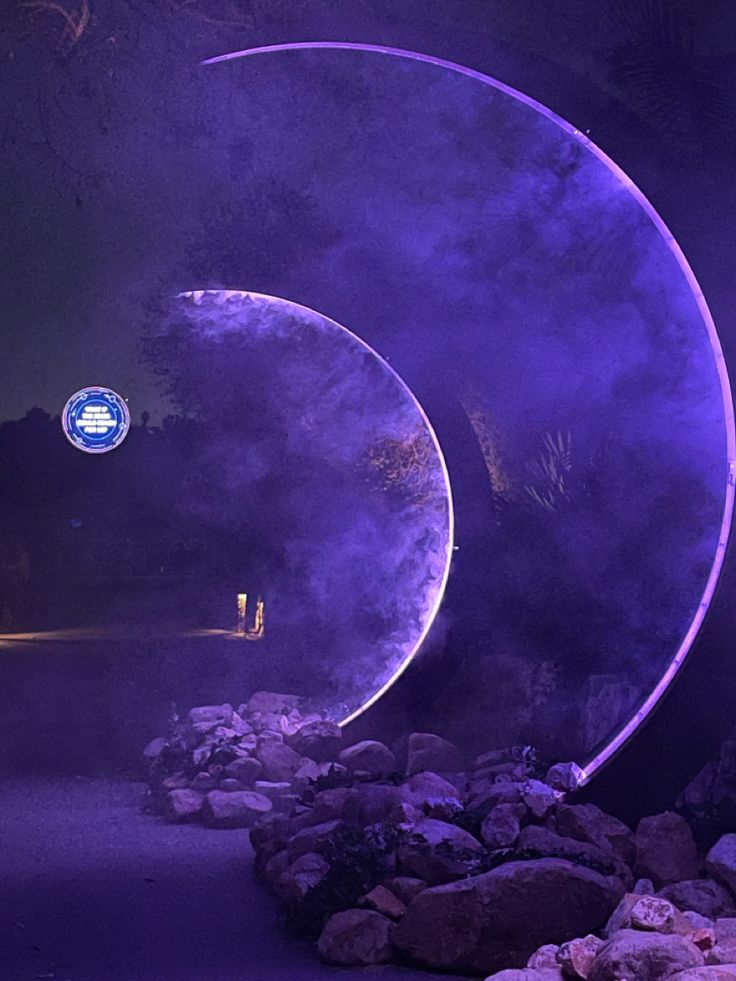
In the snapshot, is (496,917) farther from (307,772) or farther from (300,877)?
(307,772)

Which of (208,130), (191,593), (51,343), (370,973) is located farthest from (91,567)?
(370,973)

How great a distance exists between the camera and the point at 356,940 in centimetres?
302

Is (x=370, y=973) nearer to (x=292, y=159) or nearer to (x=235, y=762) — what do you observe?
(x=235, y=762)

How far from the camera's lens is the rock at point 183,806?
185 inches

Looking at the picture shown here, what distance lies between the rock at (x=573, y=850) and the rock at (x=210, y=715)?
2.42 metres

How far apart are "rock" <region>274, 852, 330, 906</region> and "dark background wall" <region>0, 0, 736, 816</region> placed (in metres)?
1.28

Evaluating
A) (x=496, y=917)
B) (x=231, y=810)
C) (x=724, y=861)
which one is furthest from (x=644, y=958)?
(x=231, y=810)

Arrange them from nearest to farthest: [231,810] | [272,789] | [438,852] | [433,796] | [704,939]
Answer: [704,939]
[438,852]
[433,796]
[231,810]
[272,789]

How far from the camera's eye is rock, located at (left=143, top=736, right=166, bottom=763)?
5.56 m

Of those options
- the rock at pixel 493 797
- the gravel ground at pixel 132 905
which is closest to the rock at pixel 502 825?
the rock at pixel 493 797

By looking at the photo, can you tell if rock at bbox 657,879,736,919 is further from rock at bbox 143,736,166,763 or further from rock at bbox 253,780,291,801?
rock at bbox 143,736,166,763

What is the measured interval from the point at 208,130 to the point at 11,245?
1206mm

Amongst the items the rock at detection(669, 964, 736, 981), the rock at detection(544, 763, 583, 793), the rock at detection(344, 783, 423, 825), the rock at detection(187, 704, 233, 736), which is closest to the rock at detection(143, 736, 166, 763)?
the rock at detection(187, 704, 233, 736)

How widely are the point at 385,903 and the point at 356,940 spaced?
6.6 inches
